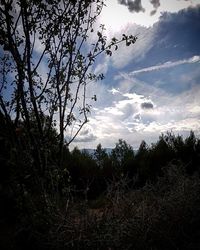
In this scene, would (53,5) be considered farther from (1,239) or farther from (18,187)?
(1,239)

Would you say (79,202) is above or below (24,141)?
below

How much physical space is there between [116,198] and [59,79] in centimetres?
272

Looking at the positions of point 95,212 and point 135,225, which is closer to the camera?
point 135,225

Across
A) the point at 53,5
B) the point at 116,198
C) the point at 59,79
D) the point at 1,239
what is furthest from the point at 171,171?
the point at 53,5

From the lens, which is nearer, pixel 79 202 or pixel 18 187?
pixel 79 202

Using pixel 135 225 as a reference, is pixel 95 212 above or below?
above

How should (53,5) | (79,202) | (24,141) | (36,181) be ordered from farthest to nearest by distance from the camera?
(53,5) → (24,141) → (36,181) → (79,202)

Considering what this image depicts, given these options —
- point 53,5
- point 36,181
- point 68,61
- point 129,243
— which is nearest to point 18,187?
point 36,181

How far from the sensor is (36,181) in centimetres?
555

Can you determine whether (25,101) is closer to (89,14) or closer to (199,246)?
(89,14)

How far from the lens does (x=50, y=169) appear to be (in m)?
6.00

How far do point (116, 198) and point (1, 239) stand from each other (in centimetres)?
257

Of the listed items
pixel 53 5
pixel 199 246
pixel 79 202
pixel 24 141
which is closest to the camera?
pixel 199 246

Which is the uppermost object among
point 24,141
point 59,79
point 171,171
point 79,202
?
point 59,79
